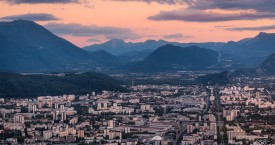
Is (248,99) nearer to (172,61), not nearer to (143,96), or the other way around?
(143,96)

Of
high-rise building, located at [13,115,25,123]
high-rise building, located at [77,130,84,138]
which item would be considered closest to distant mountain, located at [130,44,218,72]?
high-rise building, located at [13,115,25,123]

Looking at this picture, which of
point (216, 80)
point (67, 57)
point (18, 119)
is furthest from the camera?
point (67, 57)

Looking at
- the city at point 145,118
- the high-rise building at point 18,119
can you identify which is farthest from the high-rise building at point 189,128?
the high-rise building at point 18,119

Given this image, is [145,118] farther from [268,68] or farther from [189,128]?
[268,68]

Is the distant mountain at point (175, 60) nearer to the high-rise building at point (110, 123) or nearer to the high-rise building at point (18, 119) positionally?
the high-rise building at point (18, 119)

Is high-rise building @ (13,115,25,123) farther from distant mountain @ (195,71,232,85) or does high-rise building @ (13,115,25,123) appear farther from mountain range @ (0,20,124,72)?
mountain range @ (0,20,124,72)

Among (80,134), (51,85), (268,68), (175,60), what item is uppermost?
(175,60)

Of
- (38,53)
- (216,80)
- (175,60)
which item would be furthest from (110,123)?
(38,53)
